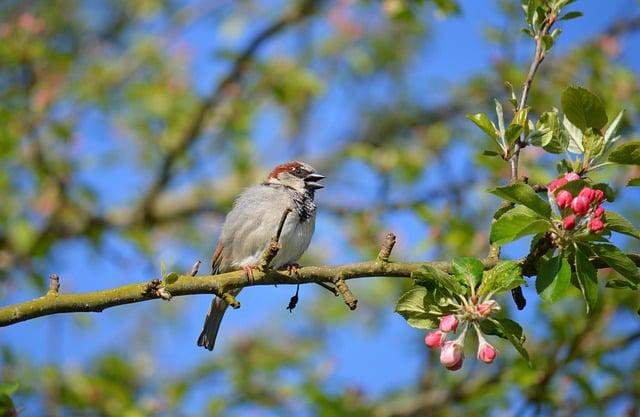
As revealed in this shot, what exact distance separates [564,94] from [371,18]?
284 inches

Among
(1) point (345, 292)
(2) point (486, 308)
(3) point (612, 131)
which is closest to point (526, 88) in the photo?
(3) point (612, 131)

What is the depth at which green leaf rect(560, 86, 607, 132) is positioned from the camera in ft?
6.99

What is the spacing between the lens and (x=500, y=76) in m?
6.35

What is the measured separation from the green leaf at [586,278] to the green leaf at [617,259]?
0.13ft

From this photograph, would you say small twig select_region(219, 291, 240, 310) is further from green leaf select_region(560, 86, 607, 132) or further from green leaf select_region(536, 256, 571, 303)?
green leaf select_region(560, 86, 607, 132)

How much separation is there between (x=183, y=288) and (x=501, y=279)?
37.6 inches

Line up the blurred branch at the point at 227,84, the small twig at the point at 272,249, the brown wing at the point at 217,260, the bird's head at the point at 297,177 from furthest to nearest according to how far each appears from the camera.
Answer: the blurred branch at the point at 227,84 → the bird's head at the point at 297,177 → the brown wing at the point at 217,260 → the small twig at the point at 272,249

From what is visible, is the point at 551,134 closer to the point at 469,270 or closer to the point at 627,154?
the point at 627,154

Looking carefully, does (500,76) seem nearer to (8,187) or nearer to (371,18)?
(371,18)

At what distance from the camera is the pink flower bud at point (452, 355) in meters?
2.00

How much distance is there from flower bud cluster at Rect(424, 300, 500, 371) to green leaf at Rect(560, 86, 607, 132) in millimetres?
600

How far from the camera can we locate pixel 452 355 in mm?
1998

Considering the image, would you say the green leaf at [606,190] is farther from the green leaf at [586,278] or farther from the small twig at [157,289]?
the small twig at [157,289]

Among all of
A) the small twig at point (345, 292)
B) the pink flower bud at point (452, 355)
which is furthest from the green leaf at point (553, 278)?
the small twig at point (345, 292)
